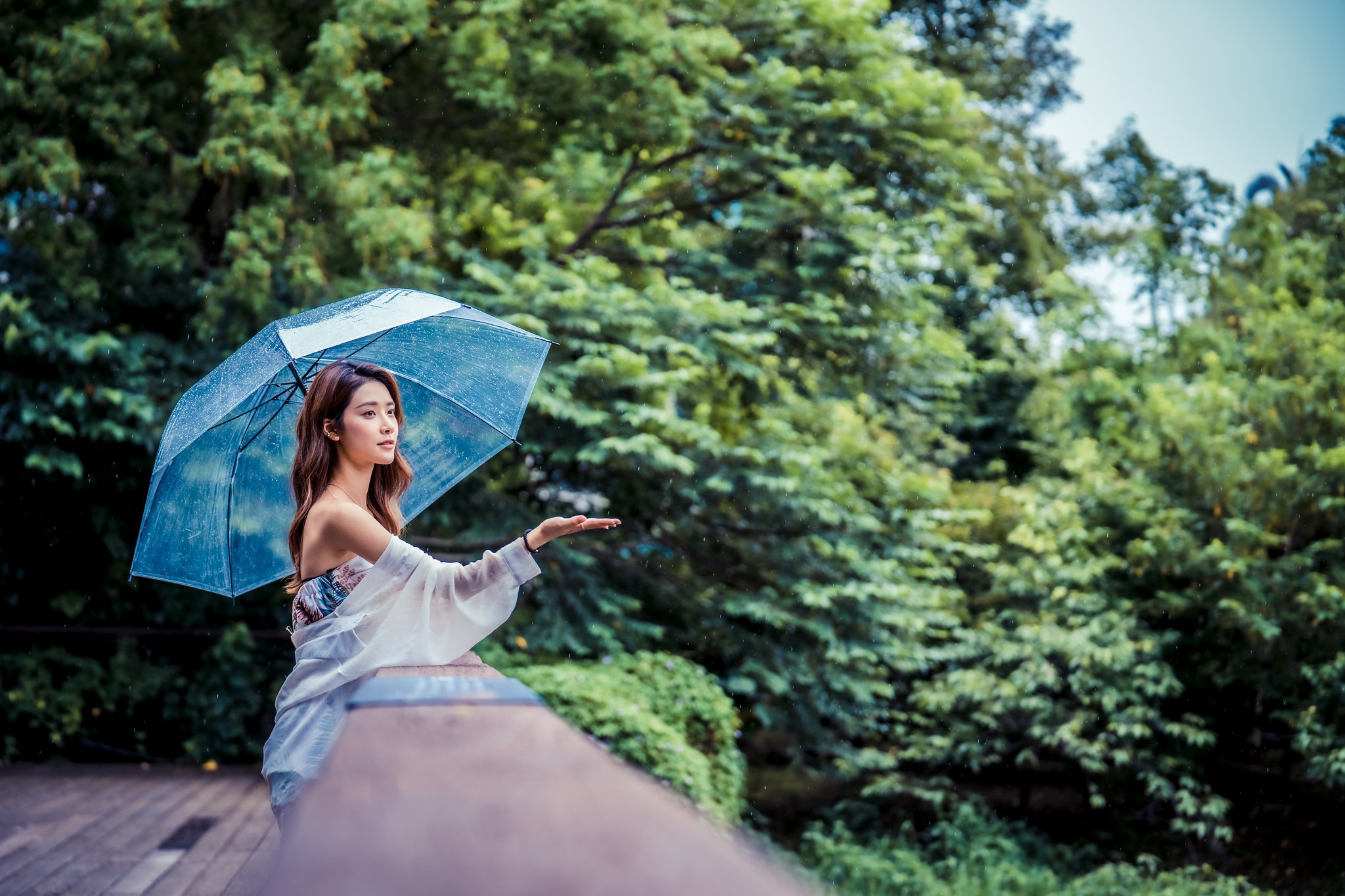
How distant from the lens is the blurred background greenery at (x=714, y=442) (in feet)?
21.5

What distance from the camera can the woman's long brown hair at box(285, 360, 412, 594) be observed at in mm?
2117

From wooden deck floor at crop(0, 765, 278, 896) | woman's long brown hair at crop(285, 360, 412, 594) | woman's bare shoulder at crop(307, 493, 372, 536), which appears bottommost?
wooden deck floor at crop(0, 765, 278, 896)

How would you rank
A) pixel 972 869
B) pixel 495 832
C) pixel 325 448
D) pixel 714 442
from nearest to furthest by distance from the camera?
pixel 495 832 < pixel 325 448 < pixel 714 442 < pixel 972 869

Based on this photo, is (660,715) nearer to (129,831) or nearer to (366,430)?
(129,831)

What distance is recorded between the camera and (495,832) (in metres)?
0.64

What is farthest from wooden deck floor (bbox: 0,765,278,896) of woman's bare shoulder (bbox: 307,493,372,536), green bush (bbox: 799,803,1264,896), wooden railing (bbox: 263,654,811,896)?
green bush (bbox: 799,803,1264,896)

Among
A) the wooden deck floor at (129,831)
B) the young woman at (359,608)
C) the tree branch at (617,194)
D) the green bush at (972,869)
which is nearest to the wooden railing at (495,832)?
the young woman at (359,608)

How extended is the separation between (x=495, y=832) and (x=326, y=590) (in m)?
1.43

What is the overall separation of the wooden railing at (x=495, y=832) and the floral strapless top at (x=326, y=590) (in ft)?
3.93

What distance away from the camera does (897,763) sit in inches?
355

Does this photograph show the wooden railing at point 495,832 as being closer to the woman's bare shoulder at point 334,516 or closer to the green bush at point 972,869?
the woman's bare shoulder at point 334,516

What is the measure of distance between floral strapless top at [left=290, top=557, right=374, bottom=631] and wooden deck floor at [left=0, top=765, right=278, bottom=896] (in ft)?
5.15

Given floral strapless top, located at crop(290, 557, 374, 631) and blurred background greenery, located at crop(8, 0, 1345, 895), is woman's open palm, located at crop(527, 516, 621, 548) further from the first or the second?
blurred background greenery, located at crop(8, 0, 1345, 895)

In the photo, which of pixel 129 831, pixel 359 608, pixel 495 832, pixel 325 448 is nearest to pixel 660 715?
pixel 129 831
